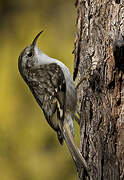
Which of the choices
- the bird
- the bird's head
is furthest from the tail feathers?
the bird's head

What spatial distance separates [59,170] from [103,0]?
240 cm

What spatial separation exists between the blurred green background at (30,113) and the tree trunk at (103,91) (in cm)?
150

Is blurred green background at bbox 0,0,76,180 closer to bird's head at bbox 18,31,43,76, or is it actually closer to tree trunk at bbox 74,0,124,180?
bird's head at bbox 18,31,43,76

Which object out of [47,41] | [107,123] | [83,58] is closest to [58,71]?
[83,58]

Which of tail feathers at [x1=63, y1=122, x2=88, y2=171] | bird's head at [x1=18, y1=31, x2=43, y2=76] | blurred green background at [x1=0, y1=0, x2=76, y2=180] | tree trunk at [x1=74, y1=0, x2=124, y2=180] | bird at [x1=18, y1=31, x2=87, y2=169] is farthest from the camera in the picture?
blurred green background at [x1=0, y1=0, x2=76, y2=180]

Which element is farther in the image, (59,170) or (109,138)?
(59,170)

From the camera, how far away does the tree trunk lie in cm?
243

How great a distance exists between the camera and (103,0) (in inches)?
107

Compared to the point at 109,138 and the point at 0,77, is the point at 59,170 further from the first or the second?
the point at 109,138

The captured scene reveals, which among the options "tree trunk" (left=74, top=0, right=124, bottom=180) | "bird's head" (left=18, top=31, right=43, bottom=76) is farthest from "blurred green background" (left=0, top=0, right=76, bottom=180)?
"tree trunk" (left=74, top=0, right=124, bottom=180)

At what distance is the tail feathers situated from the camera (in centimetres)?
268

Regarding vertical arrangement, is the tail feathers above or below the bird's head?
below

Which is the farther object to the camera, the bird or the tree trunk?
the bird

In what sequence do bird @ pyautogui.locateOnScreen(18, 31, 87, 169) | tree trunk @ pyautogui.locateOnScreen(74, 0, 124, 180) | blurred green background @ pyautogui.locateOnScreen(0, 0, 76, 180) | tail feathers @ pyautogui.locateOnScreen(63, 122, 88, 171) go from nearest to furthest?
tree trunk @ pyautogui.locateOnScreen(74, 0, 124, 180) < tail feathers @ pyautogui.locateOnScreen(63, 122, 88, 171) < bird @ pyautogui.locateOnScreen(18, 31, 87, 169) < blurred green background @ pyautogui.locateOnScreen(0, 0, 76, 180)
